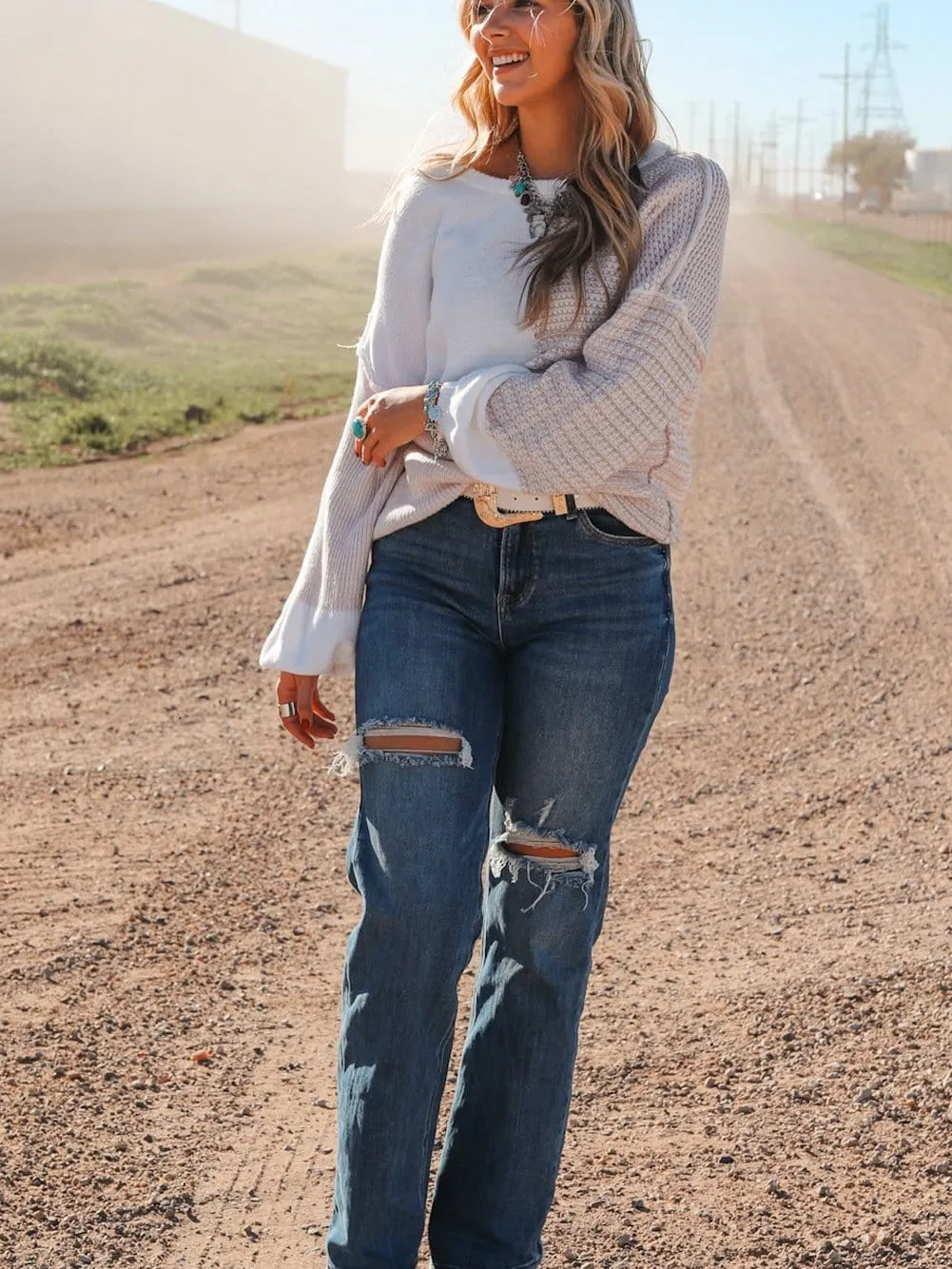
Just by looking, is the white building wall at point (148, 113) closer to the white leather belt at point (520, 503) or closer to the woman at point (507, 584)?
the woman at point (507, 584)

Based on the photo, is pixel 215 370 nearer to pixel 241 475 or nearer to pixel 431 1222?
pixel 241 475

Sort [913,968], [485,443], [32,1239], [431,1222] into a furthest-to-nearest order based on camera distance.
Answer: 1. [913,968]
2. [32,1239]
3. [431,1222]
4. [485,443]

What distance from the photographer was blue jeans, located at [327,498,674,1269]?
84.0 inches

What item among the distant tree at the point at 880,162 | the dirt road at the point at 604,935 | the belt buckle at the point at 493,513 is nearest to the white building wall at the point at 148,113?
the dirt road at the point at 604,935

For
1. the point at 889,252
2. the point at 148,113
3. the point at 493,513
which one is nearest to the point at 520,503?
the point at 493,513

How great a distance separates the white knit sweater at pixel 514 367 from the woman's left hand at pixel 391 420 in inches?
1.6

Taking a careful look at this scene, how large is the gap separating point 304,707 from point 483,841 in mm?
384

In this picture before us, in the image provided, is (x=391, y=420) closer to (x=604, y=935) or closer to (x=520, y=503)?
(x=520, y=503)

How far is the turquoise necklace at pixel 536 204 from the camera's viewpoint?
86.0 inches

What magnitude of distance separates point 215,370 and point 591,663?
48.1 feet

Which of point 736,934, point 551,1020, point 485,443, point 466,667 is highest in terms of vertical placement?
point 485,443

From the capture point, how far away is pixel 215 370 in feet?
53.4

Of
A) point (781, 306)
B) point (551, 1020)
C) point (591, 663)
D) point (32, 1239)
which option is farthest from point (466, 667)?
point (781, 306)

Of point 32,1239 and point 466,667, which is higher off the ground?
point 466,667
